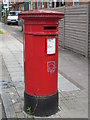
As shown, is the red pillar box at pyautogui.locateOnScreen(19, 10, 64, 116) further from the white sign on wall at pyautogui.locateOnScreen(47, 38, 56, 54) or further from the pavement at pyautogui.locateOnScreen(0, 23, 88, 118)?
the pavement at pyautogui.locateOnScreen(0, 23, 88, 118)

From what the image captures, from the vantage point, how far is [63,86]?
6.00 metres

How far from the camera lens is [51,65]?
4.24 meters

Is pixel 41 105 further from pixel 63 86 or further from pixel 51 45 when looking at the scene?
pixel 63 86

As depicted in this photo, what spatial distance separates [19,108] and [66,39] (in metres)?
7.49

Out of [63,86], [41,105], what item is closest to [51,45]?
[41,105]

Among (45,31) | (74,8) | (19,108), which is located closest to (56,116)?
(19,108)

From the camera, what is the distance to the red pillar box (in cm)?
406

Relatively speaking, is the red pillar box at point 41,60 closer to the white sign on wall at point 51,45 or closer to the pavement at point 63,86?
the white sign on wall at point 51,45

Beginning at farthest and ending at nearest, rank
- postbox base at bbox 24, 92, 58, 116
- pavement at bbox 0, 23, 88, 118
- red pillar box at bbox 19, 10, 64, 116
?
pavement at bbox 0, 23, 88, 118, postbox base at bbox 24, 92, 58, 116, red pillar box at bbox 19, 10, 64, 116

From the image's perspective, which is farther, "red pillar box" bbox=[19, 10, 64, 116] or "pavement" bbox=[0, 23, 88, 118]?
"pavement" bbox=[0, 23, 88, 118]

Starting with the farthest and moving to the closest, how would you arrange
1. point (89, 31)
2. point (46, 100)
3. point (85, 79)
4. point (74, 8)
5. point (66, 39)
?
point (66, 39) → point (74, 8) → point (89, 31) → point (85, 79) → point (46, 100)

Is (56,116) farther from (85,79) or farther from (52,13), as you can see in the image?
(85,79)

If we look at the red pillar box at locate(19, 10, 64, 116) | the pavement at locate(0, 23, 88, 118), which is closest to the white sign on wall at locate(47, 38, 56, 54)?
the red pillar box at locate(19, 10, 64, 116)

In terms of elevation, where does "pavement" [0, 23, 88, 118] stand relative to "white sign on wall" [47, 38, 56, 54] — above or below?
below
